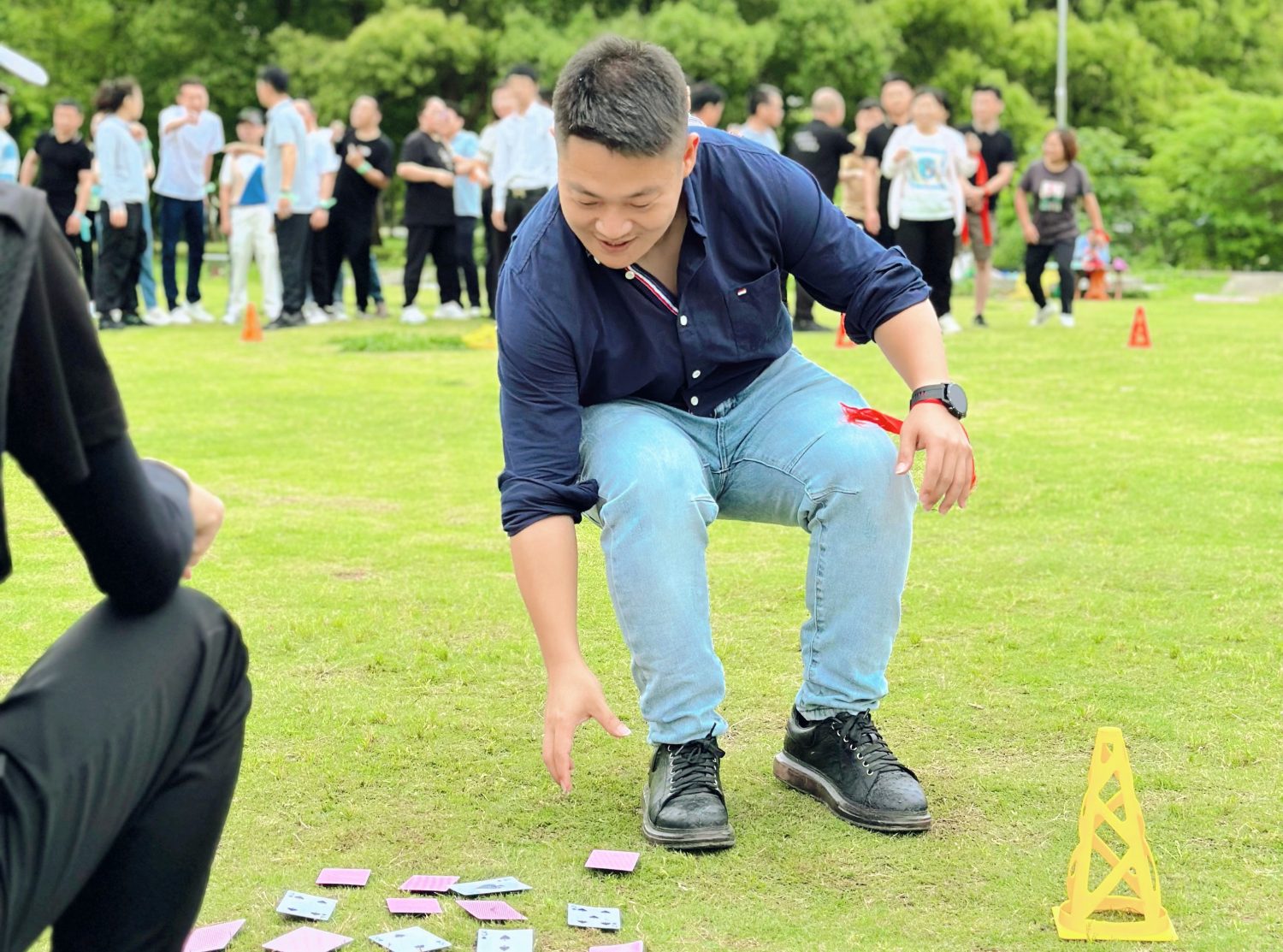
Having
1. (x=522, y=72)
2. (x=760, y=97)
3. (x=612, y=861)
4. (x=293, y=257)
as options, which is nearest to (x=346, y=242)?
(x=293, y=257)

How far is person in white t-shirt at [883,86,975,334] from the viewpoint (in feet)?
40.8

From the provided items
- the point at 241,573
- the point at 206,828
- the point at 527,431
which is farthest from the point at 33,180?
the point at 206,828

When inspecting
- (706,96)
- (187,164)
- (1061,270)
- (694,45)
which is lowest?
(1061,270)

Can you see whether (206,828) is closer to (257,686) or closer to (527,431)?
(527,431)

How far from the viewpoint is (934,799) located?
3266 mm

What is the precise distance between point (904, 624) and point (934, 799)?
4.25ft

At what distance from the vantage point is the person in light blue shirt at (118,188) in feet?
44.1

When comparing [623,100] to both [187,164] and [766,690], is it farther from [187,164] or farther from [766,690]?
[187,164]

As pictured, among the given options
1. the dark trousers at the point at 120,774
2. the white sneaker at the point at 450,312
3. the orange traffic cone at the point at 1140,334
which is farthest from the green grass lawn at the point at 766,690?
the white sneaker at the point at 450,312

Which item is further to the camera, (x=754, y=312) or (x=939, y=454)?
(x=754, y=312)

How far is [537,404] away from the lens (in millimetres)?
3160

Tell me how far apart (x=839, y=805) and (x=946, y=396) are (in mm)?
850

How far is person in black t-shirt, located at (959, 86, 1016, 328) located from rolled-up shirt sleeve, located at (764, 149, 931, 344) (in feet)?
35.3

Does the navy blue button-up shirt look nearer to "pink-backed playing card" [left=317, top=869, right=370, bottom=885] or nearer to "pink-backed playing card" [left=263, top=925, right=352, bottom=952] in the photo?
"pink-backed playing card" [left=317, top=869, right=370, bottom=885]
